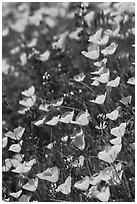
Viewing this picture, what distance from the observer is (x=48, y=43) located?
323 centimetres

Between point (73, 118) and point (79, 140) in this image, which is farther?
point (73, 118)

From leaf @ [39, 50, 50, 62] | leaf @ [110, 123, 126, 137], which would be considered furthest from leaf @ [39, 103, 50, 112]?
leaf @ [110, 123, 126, 137]

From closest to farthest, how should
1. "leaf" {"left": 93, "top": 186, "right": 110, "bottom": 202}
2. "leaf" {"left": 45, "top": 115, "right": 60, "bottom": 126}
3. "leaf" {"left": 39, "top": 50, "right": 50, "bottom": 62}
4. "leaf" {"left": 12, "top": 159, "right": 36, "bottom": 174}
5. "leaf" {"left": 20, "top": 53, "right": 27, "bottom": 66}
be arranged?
"leaf" {"left": 93, "top": 186, "right": 110, "bottom": 202} → "leaf" {"left": 12, "top": 159, "right": 36, "bottom": 174} → "leaf" {"left": 45, "top": 115, "right": 60, "bottom": 126} → "leaf" {"left": 39, "top": 50, "right": 50, "bottom": 62} → "leaf" {"left": 20, "top": 53, "right": 27, "bottom": 66}

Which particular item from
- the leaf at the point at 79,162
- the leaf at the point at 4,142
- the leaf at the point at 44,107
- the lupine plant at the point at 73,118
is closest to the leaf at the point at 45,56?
the lupine plant at the point at 73,118

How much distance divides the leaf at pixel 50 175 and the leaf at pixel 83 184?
0.11 meters

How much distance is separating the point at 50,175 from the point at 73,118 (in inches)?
18.6

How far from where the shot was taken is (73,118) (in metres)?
2.39

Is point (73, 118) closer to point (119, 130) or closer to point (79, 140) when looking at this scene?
point (79, 140)

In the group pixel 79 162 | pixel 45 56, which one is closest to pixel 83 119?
pixel 79 162

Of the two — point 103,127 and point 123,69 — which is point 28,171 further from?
point 123,69

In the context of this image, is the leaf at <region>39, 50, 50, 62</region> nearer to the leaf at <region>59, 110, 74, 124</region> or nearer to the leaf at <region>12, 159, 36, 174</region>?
the leaf at <region>59, 110, 74, 124</region>

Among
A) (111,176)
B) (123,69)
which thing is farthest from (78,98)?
(111,176)

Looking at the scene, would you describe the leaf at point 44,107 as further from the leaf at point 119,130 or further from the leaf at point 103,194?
the leaf at point 103,194

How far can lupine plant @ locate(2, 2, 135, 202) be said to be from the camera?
1966 millimetres
